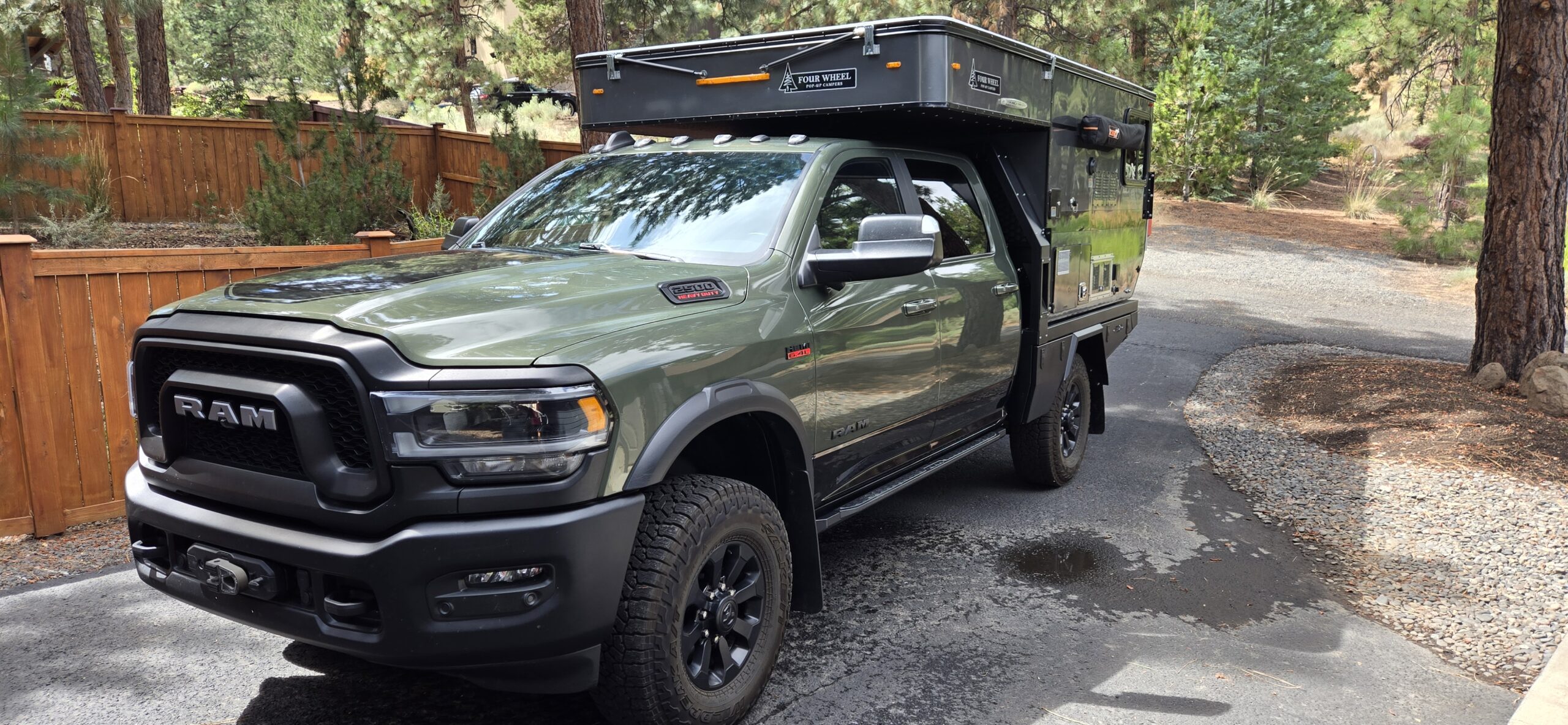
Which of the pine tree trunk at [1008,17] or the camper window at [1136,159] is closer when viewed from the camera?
the camper window at [1136,159]

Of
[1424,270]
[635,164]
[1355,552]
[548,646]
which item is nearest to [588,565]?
[548,646]

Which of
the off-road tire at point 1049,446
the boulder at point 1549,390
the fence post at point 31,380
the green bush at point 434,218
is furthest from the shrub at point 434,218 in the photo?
the boulder at point 1549,390

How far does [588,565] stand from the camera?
2809mm

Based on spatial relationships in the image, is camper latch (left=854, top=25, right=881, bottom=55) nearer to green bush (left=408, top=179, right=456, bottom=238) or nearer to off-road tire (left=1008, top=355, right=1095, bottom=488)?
off-road tire (left=1008, top=355, right=1095, bottom=488)

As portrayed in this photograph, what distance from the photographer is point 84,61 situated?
1947cm

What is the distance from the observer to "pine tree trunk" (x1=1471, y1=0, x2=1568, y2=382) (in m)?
8.16

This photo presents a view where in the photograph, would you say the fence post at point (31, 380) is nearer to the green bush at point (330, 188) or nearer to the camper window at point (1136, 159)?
the green bush at point (330, 188)

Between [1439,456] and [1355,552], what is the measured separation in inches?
74.7

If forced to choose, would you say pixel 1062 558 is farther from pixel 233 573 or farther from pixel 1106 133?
pixel 233 573

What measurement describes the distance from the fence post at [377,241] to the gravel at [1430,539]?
522 cm

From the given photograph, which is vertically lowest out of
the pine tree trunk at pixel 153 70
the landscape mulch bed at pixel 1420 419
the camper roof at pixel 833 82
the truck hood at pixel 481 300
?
the landscape mulch bed at pixel 1420 419

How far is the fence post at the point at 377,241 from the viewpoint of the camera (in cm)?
584

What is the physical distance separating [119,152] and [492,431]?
15.3 metres

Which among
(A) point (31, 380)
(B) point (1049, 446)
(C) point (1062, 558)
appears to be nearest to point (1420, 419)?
(B) point (1049, 446)
